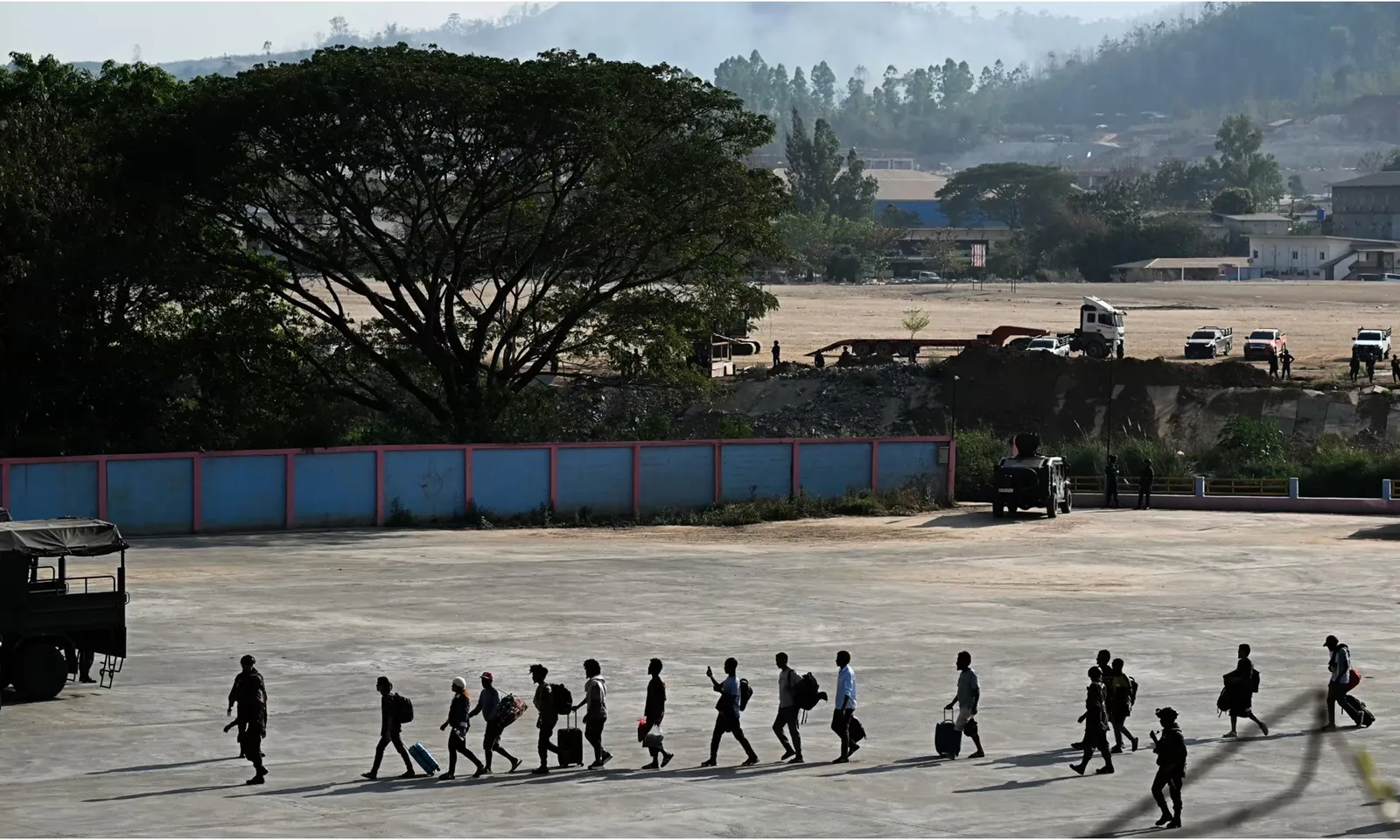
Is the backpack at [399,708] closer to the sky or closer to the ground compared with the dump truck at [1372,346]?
closer to the ground

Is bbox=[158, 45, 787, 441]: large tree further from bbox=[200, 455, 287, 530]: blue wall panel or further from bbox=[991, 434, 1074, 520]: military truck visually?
bbox=[991, 434, 1074, 520]: military truck

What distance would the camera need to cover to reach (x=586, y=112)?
50656 millimetres

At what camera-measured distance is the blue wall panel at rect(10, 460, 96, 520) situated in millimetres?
42906

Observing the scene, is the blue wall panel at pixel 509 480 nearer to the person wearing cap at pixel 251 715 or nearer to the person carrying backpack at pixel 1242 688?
the person wearing cap at pixel 251 715

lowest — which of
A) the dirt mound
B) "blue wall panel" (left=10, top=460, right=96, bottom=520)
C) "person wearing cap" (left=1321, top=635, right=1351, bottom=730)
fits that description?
"person wearing cap" (left=1321, top=635, right=1351, bottom=730)

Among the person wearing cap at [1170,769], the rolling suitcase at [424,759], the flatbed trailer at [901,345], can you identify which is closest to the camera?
the person wearing cap at [1170,769]

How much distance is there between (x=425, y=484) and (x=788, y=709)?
27925 millimetres

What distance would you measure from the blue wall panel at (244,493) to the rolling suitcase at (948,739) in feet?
90.2

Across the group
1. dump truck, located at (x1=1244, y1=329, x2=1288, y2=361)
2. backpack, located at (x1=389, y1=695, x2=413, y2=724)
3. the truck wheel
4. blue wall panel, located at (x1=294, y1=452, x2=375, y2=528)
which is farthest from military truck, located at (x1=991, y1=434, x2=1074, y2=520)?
backpack, located at (x1=389, y1=695, x2=413, y2=724)

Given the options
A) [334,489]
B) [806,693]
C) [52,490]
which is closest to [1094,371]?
[334,489]

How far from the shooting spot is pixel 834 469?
53.6m

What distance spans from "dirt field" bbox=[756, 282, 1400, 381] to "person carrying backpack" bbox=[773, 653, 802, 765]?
2242 inches

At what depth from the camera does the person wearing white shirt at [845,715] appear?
866 inches

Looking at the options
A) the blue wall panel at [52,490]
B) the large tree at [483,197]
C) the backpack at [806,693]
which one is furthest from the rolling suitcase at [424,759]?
the large tree at [483,197]
